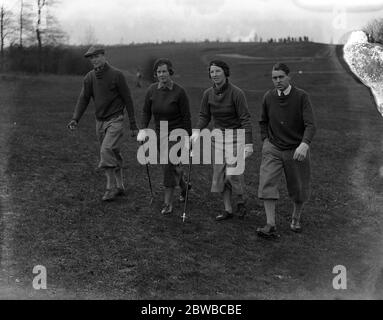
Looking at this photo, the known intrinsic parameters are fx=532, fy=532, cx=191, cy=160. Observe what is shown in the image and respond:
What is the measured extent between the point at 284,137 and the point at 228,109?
2.68 ft

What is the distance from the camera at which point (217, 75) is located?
6770mm

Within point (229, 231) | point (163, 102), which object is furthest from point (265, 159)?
point (163, 102)

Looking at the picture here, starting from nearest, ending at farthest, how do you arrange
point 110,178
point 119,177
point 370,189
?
point 110,178, point 119,177, point 370,189

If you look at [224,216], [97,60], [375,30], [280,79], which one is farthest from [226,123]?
[375,30]

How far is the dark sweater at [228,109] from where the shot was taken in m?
6.83

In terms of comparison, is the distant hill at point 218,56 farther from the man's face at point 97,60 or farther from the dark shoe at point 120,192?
the man's face at point 97,60

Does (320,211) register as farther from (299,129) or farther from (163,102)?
(163,102)

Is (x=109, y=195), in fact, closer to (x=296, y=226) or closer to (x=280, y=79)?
(x=296, y=226)

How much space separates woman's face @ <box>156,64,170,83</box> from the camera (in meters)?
6.92

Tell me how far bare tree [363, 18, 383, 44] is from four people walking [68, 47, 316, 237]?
1.63 m

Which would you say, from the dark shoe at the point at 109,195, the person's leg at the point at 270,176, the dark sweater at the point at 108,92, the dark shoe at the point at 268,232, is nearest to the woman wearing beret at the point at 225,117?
the person's leg at the point at 270,176

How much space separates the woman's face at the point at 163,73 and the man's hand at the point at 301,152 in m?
1.94

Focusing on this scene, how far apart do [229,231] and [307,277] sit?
5.01 ft

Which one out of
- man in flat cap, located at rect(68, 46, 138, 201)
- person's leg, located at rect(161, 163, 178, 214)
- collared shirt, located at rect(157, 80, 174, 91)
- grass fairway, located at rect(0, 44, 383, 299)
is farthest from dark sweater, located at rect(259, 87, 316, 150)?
man in flat cap, located at rect(68, 46, 138, 201)
